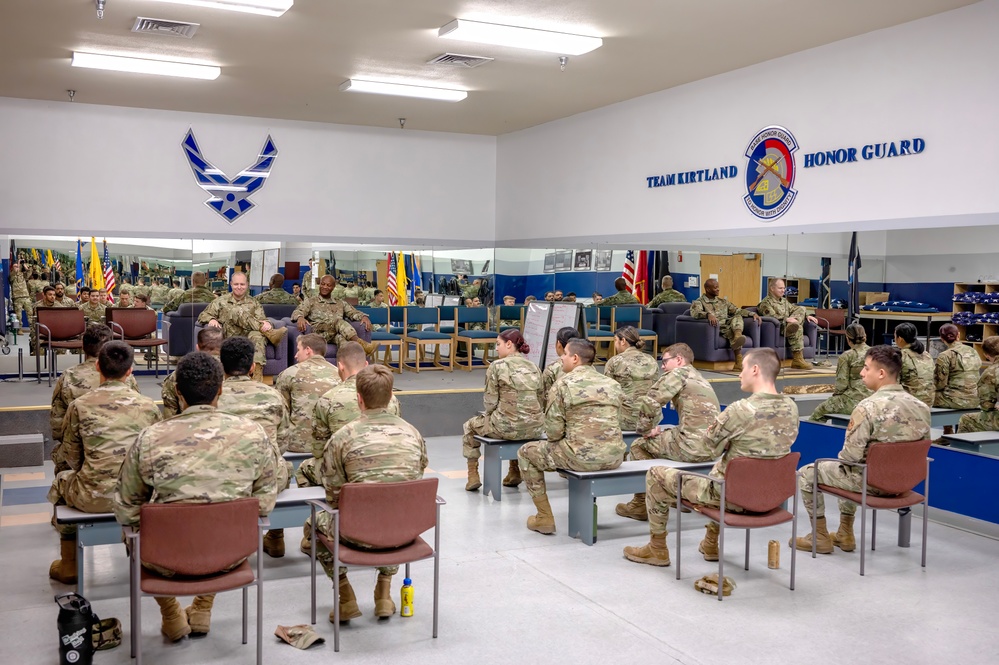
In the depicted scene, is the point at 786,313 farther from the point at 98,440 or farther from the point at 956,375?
the point at 98,440

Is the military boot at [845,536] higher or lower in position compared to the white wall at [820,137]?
lower

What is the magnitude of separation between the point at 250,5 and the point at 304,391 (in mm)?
2977

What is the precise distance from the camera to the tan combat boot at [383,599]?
15.2 ft

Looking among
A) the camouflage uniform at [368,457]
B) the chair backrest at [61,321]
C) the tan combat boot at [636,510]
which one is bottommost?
the tan combat boot at [636,510]

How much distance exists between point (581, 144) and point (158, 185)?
5.55 meters

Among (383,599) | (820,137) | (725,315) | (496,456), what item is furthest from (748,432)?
(725,315)

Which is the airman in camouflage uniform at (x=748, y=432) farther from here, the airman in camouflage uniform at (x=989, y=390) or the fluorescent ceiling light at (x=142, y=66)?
the fluorescent ceiling light at (x=142, y=66)

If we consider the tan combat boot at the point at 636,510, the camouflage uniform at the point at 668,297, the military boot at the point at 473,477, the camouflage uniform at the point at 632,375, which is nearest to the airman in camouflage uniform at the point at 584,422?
the tan combat boot at the point at 636,510

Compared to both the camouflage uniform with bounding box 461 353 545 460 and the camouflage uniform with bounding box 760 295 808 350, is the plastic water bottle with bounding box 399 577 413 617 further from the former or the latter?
the camouflage uniform with bounding box 760 295 808 350

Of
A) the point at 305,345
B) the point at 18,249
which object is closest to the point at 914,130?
the point at 305,345

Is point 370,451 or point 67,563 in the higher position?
point 370,451

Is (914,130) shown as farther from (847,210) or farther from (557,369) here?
(557,369)

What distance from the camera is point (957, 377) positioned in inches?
294

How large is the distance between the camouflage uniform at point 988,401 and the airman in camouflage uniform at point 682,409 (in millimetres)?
2494
